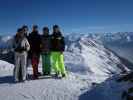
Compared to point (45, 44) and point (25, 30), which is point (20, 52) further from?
point (45, 44)

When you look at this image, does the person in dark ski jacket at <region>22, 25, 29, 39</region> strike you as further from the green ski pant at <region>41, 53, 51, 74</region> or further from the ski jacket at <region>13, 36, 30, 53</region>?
the green ski pant at <region>41, 53, 51, 74</region>

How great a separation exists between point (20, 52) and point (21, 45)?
1.29ft

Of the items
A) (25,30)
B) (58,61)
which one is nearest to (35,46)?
(25,30)

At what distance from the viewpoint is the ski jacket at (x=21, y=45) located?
576 inches

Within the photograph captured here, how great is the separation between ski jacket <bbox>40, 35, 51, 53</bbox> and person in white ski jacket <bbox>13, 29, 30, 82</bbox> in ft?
3.53

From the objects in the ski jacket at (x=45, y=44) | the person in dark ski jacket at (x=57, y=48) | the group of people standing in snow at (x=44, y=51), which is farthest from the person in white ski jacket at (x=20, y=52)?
the person in dark ski jacket at (x=57, y=48)

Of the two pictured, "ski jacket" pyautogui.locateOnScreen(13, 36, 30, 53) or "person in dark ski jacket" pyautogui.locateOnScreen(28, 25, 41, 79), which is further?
"person in dark ski jacket" pyautogui.locateOnScreen(28, 25, 41, 79)

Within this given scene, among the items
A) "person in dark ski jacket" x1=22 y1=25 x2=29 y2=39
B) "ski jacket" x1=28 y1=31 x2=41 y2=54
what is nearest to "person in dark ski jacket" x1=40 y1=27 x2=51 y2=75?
"ski jacket" x1=28 y1=31 x2=41 y2=54

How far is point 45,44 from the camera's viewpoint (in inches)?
617

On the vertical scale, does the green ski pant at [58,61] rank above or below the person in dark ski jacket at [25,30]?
below

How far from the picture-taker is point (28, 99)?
40.9ft

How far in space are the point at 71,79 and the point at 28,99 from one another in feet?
12.6

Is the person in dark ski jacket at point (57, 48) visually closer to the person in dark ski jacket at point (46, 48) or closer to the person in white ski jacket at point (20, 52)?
the person in dark ski jacket at point (46, 48)

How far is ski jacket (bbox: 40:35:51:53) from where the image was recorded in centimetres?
1559
